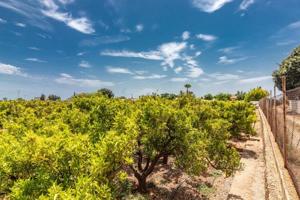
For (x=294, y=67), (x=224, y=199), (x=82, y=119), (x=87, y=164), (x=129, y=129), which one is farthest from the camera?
(x=294, y=67)

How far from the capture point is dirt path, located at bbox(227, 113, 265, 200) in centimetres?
913

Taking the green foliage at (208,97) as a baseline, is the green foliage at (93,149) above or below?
below

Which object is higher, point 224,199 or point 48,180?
point 48,180

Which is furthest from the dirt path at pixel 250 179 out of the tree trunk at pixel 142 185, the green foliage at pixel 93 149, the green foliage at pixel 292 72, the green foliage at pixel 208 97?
the green foliage at pixel 208 97

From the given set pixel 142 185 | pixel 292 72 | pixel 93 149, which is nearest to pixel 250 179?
pixel 142 185

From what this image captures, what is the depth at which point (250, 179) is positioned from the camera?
1070 cm

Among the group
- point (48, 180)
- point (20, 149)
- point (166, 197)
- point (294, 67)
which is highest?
point (294, 67)

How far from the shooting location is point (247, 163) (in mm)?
13172

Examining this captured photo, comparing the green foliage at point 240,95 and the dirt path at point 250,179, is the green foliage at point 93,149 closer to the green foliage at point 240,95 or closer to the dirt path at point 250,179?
the dirt path at point 250,179

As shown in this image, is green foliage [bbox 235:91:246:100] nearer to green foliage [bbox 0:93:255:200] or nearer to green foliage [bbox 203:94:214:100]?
green foliage [bbox 203:94:214:100]

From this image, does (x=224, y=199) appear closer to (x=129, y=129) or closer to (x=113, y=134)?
(x=129, y=129)

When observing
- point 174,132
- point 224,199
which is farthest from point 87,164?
point 224,199

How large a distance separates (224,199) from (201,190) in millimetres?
1125

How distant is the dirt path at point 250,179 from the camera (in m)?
9.13
